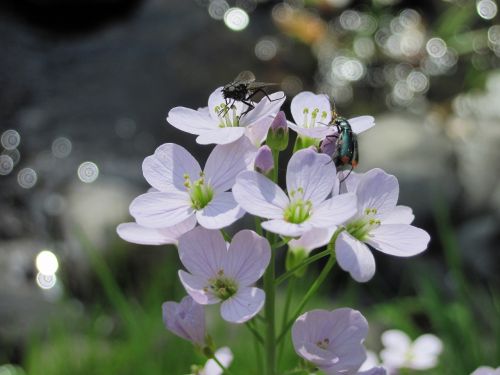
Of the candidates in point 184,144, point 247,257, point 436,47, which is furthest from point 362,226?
point 436,47

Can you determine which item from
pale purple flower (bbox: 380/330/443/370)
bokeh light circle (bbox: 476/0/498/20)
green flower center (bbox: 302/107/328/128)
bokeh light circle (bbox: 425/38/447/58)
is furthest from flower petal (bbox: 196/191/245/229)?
bokeh light circle (bbox: 476/0/498/20)

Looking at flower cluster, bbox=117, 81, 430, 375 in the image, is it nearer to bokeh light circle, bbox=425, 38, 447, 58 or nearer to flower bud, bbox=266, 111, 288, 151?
flower bud, bbox=266, 111, 288, 151

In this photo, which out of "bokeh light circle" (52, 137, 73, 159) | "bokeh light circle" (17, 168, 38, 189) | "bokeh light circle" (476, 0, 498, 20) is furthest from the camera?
"bokeh light circle" (476, 0, 498, 20)

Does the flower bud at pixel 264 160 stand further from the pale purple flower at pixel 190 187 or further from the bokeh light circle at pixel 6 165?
the bokeh light circle at pixel 6 165

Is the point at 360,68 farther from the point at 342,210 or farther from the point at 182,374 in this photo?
the point at 342,210

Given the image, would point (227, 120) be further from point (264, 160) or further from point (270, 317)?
point (270, 317)
